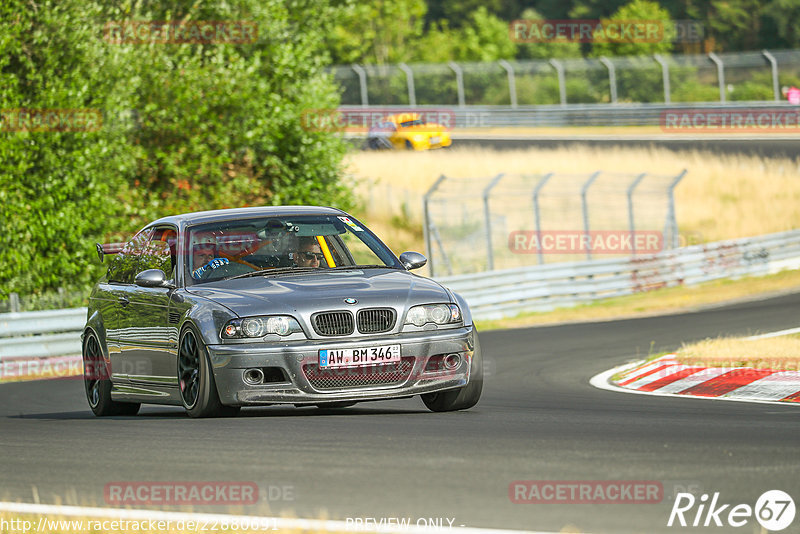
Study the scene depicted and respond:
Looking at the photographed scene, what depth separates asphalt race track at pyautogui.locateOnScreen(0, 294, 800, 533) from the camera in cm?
567

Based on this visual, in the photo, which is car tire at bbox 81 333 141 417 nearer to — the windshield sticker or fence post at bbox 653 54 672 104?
the windshield sticker

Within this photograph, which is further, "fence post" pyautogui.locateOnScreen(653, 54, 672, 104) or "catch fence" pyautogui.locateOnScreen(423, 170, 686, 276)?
"fence post" pyautogui.locateOnScreen(653, 54, 672, 104)

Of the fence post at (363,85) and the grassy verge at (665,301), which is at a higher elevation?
the fence post at (363,85)

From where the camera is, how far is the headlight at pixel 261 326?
8555mm

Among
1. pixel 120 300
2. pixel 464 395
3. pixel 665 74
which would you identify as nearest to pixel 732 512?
pixel 464 395

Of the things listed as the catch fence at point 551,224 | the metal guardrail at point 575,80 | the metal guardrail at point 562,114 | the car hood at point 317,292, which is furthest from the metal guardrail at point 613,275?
the metal guardrail at point 562,114

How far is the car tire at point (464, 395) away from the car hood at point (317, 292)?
50 cm

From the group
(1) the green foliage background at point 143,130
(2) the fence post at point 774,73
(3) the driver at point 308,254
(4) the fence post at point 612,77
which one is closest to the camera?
(3) the driver at point 308,254

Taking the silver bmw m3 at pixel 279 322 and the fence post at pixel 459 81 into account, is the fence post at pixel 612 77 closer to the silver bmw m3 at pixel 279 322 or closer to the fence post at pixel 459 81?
the fence post at pixel 459 81

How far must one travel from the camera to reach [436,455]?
6.86 metres

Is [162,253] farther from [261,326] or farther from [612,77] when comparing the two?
[612,77]

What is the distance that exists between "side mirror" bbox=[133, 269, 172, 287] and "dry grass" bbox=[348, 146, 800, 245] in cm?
2494

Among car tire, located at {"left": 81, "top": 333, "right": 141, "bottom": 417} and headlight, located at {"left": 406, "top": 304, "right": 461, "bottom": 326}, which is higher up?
headlight, located at {"left": 406, "top": 304, "right": 461, "bottom": 326}

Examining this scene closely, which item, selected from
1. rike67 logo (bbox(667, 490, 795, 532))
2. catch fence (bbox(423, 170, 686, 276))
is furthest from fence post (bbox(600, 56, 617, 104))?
rike67 logo (bbox(667, 490, 795, 532))
